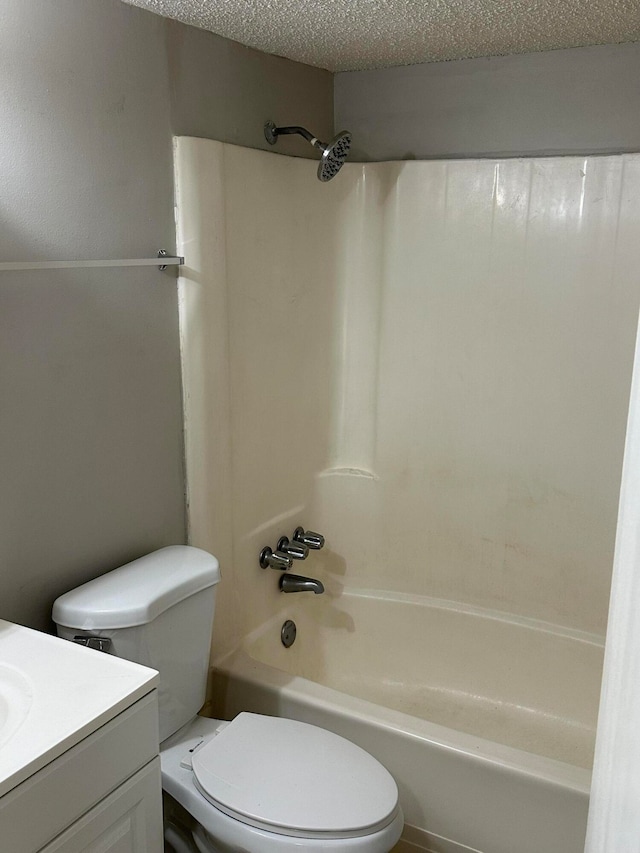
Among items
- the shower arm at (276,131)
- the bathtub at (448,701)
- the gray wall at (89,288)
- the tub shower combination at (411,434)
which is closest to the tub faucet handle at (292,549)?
the tub shower combination at (411,434)

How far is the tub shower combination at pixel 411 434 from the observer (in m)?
2.02

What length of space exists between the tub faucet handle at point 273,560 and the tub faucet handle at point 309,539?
0.12m

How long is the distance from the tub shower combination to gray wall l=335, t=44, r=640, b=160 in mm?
77

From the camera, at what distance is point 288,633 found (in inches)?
94.7

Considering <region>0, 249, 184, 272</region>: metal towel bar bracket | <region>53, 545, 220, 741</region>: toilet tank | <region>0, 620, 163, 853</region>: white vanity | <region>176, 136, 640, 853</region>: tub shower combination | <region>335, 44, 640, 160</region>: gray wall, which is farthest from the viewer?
<region>335, 44, 640, 160</region>: gray wall

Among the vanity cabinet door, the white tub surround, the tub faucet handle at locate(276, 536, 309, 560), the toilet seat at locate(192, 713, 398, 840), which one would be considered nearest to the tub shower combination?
the tub faucet handle at locate(276, 536, 309, 560)

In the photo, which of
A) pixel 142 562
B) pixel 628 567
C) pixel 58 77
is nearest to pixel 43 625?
pixel 142 562

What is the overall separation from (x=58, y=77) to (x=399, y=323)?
1.32 meters

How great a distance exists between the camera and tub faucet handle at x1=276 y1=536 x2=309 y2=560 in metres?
2.37

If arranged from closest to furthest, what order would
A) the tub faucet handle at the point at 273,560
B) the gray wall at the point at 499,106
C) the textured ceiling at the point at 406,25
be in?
the textured ceiling at the point at 406,25 < the gray wall at the point at 499,106 < the tub faucet handle at the point at 273,560

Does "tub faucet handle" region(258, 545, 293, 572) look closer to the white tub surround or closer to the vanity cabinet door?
the vanity cabinet door

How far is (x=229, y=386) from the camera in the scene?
210cm

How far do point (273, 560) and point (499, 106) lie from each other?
1519 millimetres

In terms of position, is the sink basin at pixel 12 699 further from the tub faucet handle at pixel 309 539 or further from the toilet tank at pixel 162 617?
the tub faucet handle at pixel 309 539
